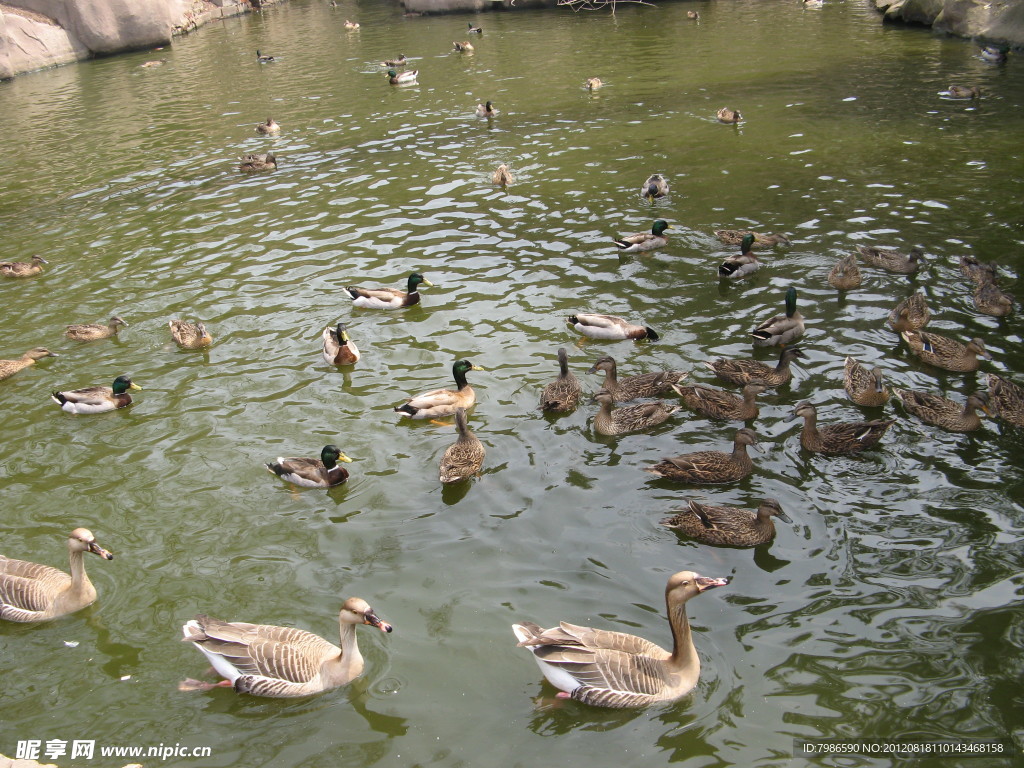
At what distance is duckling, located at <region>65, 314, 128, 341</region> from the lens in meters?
13.2

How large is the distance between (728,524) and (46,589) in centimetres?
679

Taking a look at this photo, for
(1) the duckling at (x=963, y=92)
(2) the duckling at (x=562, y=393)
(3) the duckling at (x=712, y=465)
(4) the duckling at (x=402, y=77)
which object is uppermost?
(4) the duckling at (x=402, y=77)

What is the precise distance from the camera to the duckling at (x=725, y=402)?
33.5 ft

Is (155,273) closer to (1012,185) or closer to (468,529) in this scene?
(468,529)

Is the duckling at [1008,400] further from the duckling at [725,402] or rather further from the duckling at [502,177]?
the duckling at [502,177]

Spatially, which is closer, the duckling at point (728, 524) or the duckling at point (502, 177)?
the duckling at point (728, 524)

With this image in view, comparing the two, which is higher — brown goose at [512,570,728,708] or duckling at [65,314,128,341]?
duckling at [65,314,128,341]

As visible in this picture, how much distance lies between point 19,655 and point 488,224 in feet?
37.7

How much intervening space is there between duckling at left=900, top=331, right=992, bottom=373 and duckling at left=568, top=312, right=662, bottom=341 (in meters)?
3.55

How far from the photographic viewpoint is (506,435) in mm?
10406

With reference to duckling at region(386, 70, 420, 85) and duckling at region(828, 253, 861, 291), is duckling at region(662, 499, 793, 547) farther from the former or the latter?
duckling at region(386, 70, 420, 85)

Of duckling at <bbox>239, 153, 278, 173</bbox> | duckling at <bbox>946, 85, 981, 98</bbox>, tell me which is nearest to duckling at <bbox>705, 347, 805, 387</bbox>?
duckling at <bbox>239, 153, 278, 173</bbox>

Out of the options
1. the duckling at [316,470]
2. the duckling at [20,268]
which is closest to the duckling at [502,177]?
the duckling at [20,268]

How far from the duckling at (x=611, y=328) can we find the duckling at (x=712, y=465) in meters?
3.10
